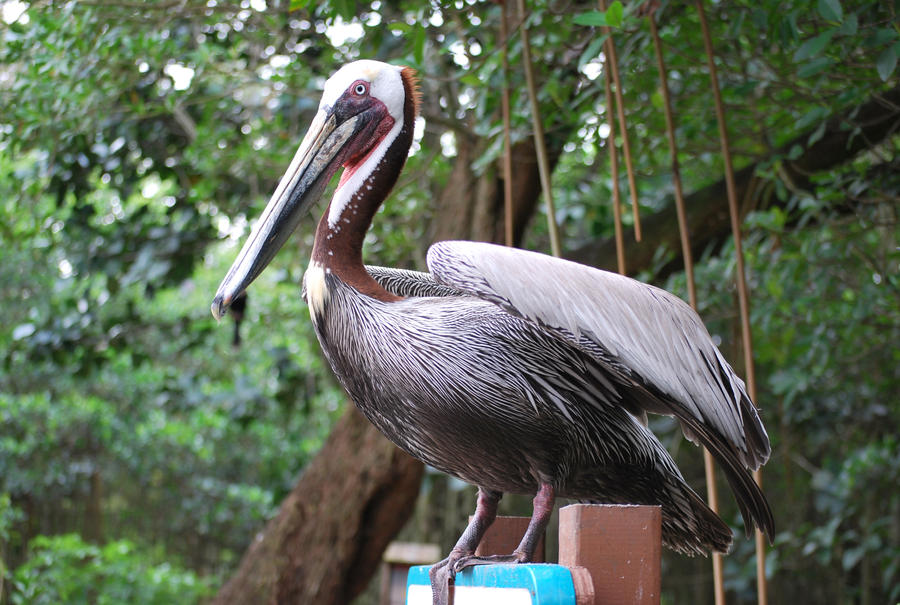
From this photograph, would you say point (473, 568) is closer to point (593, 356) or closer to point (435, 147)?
point (593, 356)

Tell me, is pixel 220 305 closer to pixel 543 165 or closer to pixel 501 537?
Answer: pixel 501 537

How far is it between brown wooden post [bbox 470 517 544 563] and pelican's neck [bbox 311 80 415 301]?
1.80ft

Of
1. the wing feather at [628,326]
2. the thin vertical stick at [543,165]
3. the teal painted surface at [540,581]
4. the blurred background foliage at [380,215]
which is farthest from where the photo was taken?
the blurred background foliage at [380,215]

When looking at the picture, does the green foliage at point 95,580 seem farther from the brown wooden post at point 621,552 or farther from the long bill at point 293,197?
the brown wooden post at point 621,552

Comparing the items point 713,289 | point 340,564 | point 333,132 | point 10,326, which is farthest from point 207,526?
point 333,132

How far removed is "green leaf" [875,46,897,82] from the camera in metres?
2.57

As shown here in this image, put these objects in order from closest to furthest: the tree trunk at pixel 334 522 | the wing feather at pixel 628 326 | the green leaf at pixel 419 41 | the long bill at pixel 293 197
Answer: the wing feather at pixel 628 326, the long bill at pixel 293 197, the green leaf at pixel 419 41, the tree trunk at pixel 334 522

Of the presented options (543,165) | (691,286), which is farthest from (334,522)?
(691,286)

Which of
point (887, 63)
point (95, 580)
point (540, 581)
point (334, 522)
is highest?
point (887, 63)

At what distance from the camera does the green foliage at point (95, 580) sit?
5340 mm

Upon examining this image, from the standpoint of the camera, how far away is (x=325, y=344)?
6.59 feet

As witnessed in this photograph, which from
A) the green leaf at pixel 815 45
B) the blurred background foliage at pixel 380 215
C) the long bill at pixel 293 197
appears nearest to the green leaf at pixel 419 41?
the blurred background foliage at pixel 380 215

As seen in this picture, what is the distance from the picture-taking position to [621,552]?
63.9 inches

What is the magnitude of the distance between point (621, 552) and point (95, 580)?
4.90 m
